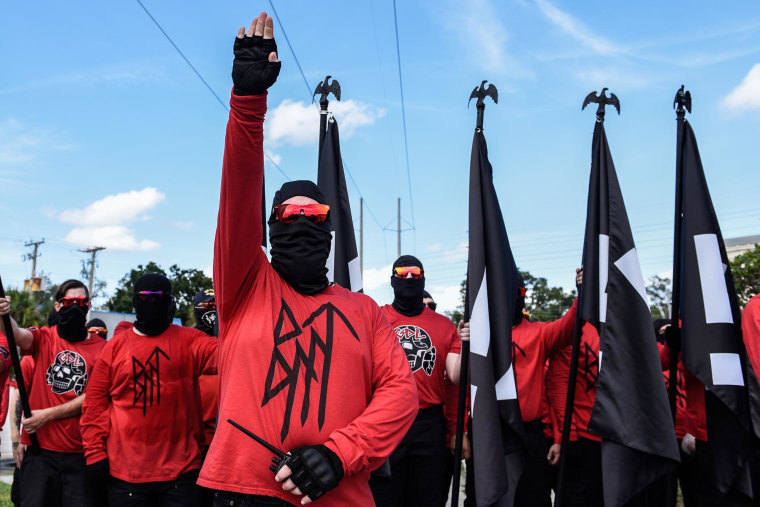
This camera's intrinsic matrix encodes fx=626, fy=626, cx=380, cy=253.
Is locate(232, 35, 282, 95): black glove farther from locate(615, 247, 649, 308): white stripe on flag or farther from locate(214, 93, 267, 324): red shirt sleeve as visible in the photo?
locate(615, 247, 649, 308): white stripe on flag

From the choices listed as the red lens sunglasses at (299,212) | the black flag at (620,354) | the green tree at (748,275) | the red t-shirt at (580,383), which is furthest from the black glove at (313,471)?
the green tree at (748,275)

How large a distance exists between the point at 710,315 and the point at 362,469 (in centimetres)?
308

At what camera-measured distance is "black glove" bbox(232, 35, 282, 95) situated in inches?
90.4

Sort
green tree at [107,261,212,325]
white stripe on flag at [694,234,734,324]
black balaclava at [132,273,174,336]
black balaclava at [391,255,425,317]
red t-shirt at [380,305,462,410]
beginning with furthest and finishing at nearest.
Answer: green tree at [107,261,212,325], black balaclava at [391,255,425,317], red t-shirt at [380,305,462,410], black balaclava at [132,273,174,336], white stripe on flag at [694,234,734,324]

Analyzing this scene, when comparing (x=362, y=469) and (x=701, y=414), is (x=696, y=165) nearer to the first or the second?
(x=701, y=414)

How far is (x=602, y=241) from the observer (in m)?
4.44

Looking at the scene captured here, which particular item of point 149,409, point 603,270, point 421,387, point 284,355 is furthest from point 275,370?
point 421,387

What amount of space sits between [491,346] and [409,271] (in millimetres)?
1643

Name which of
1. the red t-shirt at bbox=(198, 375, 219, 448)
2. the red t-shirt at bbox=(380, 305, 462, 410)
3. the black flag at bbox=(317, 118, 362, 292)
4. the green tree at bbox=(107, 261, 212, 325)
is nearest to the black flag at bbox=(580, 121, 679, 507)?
the red t-shirt at bbox=(380, 305, 462, 410)

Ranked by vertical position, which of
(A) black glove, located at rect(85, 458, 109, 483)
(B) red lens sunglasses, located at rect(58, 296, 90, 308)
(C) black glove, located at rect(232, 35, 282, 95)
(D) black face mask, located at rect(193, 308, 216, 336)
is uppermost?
(C) black glove, located at rect(232, 35, 282, 95)

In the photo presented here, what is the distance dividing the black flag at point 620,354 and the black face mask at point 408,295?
66.0 inches

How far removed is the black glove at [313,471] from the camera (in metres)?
2.24

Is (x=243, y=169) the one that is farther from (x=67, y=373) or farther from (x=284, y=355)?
(x=67, y=373)

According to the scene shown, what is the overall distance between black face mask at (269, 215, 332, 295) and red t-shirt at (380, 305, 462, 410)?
2571 mm
